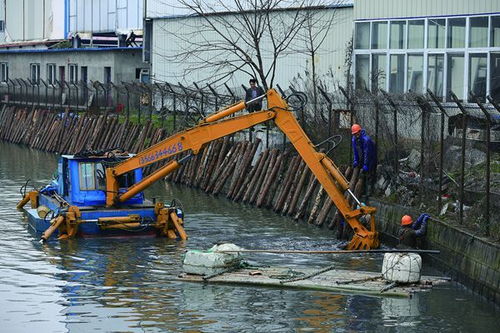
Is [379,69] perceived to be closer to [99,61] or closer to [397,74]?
[397,74]

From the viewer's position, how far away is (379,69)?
40.1 metres

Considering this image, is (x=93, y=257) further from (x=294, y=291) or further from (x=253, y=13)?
(x=253, y=13)

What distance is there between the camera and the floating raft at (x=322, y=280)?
2172 cm

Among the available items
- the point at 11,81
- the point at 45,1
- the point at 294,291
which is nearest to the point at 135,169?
the point at 294,291

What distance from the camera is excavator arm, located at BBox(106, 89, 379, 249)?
26328 millimetres

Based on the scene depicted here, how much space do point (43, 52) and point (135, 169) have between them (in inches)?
1635

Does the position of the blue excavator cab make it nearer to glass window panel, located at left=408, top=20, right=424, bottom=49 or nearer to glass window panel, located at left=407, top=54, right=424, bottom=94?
glass window panel, located at left=407, top=54, right=424, bottom=94

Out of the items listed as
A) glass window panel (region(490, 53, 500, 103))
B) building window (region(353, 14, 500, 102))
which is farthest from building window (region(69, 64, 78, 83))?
glass window panel (region(490, 53, 500, 103))

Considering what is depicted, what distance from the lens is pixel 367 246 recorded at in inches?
1025

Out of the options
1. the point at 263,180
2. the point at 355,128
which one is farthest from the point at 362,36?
the point at 355,128

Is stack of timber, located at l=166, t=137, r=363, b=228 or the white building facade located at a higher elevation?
the white building facade

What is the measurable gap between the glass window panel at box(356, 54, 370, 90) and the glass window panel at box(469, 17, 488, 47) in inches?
200

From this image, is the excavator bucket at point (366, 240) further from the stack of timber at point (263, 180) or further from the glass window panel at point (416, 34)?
the glass window panel at point (416, 34)

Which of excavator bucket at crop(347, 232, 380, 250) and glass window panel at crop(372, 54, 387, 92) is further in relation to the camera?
glass window panel at crop(372, 54, 387, 92)
